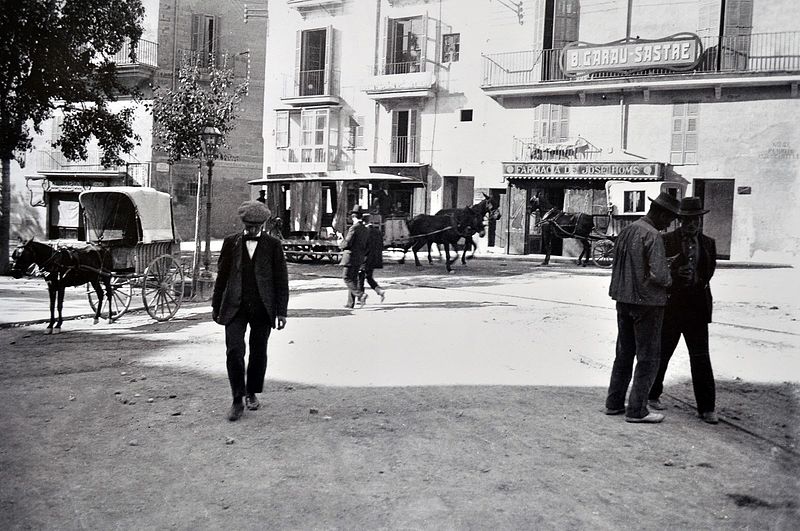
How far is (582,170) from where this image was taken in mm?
24406

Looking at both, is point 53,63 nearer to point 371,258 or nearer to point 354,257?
point 354,257

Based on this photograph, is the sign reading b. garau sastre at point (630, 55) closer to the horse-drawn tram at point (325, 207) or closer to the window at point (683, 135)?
the window at point (683, 135)

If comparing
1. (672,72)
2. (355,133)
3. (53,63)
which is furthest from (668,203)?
(355,133)

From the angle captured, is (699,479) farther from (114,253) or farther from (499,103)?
(499,103)

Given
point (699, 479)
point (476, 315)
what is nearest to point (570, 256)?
point (476, 315)

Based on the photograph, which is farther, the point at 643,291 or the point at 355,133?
the point at 355,133

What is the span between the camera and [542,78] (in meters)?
25.2

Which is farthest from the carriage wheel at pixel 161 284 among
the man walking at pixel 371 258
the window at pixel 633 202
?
the window at pixel 633 202

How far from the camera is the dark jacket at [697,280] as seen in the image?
5965 mm

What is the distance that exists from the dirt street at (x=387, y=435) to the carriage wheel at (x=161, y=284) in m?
0.81

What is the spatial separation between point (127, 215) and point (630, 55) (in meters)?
13.8

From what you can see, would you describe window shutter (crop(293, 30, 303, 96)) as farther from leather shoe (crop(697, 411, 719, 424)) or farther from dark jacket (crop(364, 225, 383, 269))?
leather shoe (crop(697, 411, 719, 424))

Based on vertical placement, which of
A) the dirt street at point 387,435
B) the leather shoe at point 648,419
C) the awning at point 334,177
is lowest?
the dirt street at point 387,435

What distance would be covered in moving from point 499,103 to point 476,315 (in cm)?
1597
